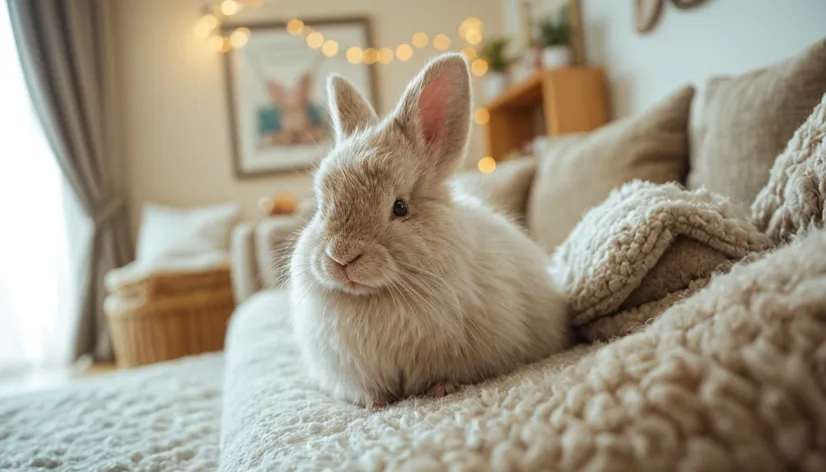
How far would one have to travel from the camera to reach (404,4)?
4492 millimetres

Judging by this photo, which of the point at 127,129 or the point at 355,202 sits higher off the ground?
the point at 127,129

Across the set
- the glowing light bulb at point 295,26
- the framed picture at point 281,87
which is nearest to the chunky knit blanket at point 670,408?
the framed picture at point 281,87

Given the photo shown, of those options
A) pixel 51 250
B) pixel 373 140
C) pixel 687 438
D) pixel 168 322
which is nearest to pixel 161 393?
pixel 373 140

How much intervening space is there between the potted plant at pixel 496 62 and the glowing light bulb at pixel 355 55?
3.92ft

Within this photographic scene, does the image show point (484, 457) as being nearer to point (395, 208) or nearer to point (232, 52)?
point (395, 208)

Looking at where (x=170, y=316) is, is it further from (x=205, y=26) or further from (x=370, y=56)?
(x=370, y=56)

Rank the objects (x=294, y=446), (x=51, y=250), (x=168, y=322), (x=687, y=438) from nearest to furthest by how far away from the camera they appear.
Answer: (x=687, y=438), (x=294, y=446), (x=168, y=322), (x=51, y=250)

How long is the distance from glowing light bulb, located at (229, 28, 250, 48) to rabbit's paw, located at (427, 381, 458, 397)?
410 cm

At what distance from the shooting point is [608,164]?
5.50 feet

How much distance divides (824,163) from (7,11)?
4.39 meters

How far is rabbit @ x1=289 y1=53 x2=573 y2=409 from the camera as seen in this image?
922mm

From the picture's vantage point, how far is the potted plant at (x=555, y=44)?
2.91 meters

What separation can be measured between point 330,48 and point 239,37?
2.48 ft

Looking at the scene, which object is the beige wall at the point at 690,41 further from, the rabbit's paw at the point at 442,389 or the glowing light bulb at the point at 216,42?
the glowing light bulb at the point at 216,42
